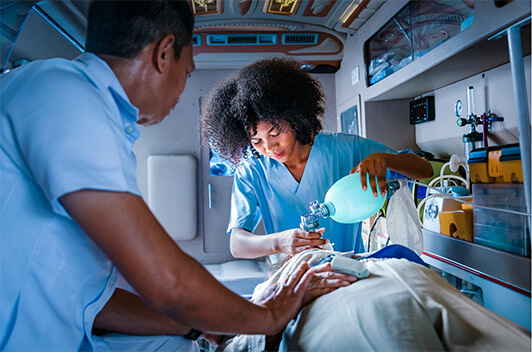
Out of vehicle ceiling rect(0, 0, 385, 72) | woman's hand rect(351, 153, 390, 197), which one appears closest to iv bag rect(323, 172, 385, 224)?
woman's hand rect(351, 153, 390, 197)

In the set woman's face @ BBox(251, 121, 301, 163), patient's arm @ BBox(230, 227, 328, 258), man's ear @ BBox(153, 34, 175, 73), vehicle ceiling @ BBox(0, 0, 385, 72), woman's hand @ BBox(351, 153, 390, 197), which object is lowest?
patient's arm @ BBox(230, 227, 328, 258)

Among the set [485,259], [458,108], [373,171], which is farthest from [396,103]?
[485,259]

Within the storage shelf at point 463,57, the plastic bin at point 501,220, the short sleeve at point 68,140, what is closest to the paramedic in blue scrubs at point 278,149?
the plastic bin at point 501,220

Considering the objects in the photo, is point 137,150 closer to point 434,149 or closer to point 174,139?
point 174,139

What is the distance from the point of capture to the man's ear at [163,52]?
31.7 inches

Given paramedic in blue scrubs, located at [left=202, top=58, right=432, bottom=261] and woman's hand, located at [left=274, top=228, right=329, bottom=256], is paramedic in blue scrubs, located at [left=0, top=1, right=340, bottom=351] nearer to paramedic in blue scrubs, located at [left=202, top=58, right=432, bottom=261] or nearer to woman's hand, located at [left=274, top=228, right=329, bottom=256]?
woman's hand, located at [left=274, top=228, right=329, bottom=256]

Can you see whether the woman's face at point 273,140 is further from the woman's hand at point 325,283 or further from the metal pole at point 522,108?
the metal pole at point 522,108

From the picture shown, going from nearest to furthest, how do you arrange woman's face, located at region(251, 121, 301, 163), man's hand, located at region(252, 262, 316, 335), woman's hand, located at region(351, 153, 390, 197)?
man's hand, located at region(252, 262, 316, 335) → woman's hand, located at region(351, 153, 390, 197) → woman's face, located at region(251, 121, 301, 163)

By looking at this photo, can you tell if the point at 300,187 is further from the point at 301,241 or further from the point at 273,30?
the point at 273,30

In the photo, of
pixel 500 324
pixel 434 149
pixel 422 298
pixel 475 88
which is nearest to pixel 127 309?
pixel 422 298

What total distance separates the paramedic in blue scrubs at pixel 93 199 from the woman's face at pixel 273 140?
0.68 meters

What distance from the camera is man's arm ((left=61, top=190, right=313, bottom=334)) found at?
0.59 m

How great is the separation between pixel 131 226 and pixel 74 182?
111 millimetres

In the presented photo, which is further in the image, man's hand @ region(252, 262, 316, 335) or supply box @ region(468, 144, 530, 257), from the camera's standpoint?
supply box @ region(468, 144, 530, 257)
